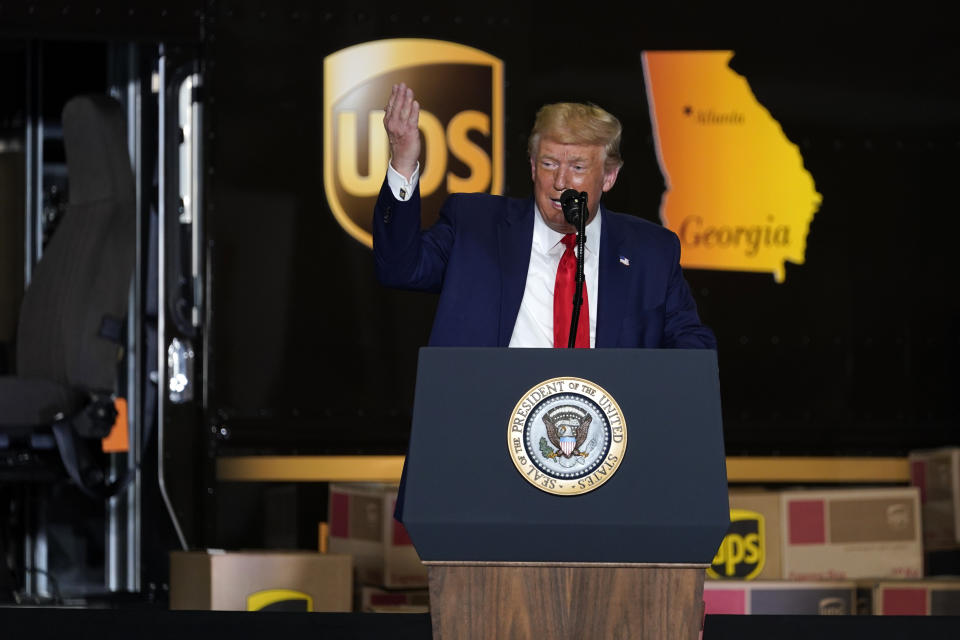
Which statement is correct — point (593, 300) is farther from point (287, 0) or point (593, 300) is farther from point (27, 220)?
point (27, 220)

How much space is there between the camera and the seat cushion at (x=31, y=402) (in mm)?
3865

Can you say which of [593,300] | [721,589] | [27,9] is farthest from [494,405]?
[27,9]

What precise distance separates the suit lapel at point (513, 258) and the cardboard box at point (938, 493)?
6.83 feet

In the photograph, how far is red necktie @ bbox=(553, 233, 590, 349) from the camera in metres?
2.67

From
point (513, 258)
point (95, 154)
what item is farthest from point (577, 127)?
point (95, 154)

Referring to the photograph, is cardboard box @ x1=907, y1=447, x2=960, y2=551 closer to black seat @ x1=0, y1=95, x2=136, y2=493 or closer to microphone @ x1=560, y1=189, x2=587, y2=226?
microphone @ x1=560, y1=189, x2=587, y2=226

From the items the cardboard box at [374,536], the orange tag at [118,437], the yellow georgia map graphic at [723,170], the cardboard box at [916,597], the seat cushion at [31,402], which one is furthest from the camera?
the yellow georgia map graphic at [723,170]

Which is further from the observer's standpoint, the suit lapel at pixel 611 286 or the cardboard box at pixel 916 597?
the cardboard box at pixel 916 597

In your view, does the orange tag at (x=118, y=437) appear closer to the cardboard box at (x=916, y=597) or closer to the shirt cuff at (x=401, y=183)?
the shirt cuff at (x=401, y=183)

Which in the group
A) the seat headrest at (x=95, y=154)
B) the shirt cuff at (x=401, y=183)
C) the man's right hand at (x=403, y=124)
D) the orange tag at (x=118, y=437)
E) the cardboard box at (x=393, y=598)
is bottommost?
the cardboard box at (x=393, y=598)

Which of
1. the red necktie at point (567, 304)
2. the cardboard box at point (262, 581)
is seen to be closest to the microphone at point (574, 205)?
the red necktie at point (567, 304)

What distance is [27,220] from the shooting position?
5.37 meters

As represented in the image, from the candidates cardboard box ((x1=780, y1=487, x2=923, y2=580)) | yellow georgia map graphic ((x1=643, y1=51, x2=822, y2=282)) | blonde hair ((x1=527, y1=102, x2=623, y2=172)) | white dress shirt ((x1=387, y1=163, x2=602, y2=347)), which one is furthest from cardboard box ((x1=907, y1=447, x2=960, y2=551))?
blonde hair ((x1=527, y1=102, x2=623, y2=172))

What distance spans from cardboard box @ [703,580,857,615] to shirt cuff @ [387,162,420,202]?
197 cm
